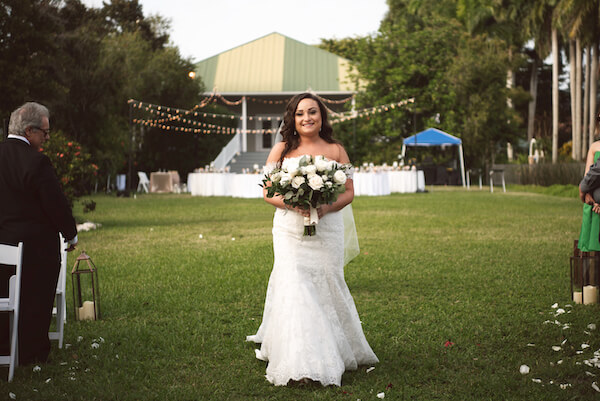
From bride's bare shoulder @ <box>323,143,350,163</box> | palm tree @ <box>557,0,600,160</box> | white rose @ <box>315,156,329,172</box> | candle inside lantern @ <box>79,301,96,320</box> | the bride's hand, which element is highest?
palm tree @ <box>557,0,600,160</box>

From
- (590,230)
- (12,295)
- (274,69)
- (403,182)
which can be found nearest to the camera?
(12,295)

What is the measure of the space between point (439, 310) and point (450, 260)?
12.5 feet

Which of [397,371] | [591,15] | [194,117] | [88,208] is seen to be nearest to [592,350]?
[397,371]

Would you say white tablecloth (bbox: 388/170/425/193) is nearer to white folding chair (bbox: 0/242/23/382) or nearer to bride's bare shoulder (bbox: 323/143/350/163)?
bride's bare shoulder (bbox: 323/143/350/163)

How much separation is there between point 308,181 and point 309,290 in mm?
794

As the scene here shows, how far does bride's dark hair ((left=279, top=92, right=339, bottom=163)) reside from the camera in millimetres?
5535

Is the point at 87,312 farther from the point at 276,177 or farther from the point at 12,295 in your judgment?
the point at 276,177

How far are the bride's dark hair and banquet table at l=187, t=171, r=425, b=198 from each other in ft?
82.3

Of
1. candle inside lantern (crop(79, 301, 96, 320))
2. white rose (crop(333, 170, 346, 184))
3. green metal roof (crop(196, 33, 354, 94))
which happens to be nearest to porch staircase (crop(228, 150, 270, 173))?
green metal roof (crop(196, 33, 354, 94))

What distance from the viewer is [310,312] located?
5117mm

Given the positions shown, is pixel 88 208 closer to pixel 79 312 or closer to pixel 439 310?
pixel 79 312

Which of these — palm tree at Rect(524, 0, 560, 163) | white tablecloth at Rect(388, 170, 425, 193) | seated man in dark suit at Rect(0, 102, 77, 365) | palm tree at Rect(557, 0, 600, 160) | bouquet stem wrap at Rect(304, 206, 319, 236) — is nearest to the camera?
bouquet stem wrap at Rect(304, 206, 319, 236)

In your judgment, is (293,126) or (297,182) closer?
(297,182)

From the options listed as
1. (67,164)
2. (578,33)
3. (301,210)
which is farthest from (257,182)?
(301,210)
